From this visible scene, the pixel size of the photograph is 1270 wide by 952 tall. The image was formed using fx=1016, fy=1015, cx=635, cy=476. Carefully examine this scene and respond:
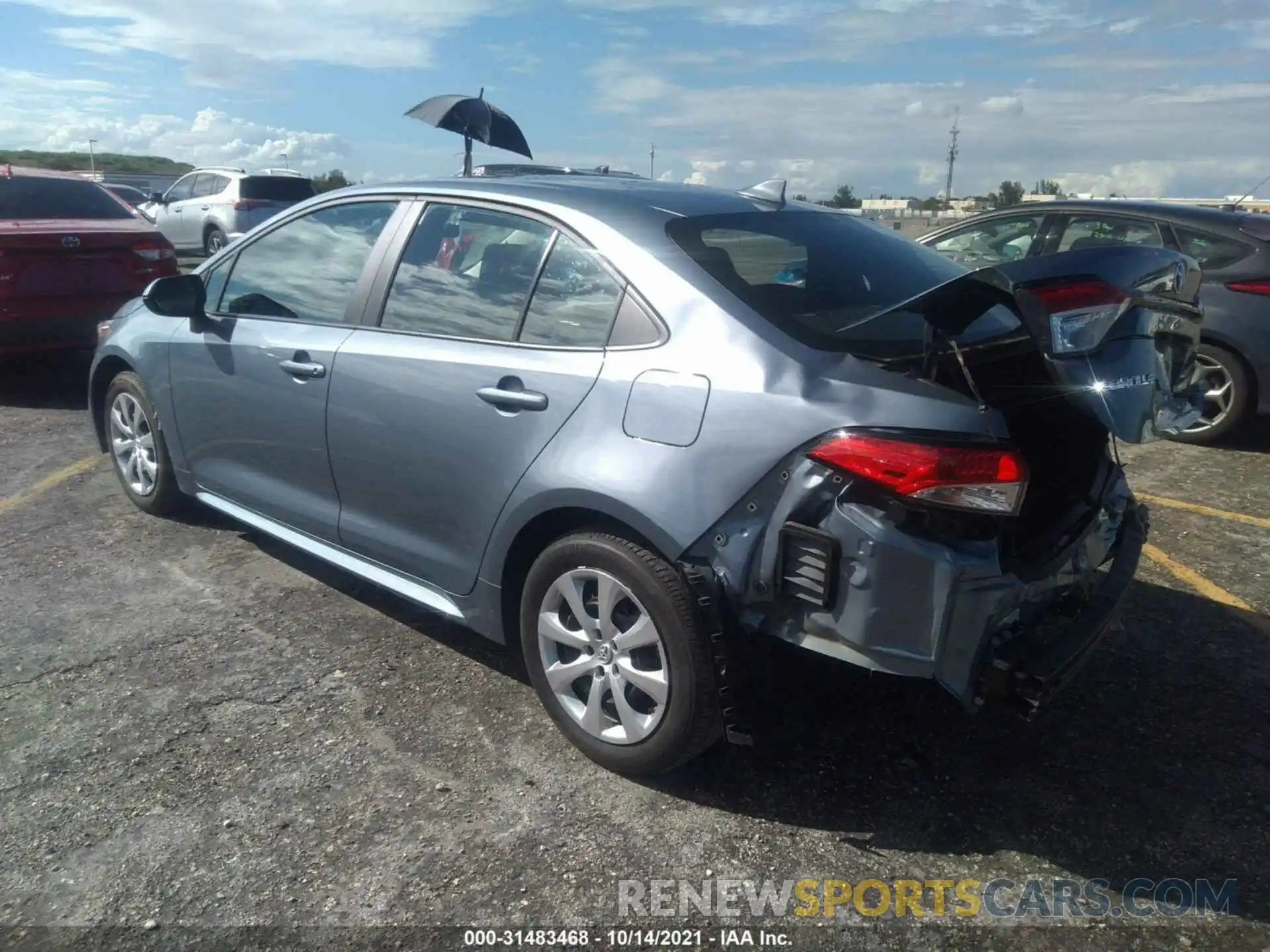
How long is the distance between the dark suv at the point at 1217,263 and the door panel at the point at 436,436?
12.8ft

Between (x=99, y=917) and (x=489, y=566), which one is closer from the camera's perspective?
(x=99, y=917)

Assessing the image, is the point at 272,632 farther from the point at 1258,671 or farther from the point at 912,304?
the point at 1258,671

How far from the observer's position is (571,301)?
3016 mm

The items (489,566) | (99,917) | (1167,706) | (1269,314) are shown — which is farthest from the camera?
(1269,314)

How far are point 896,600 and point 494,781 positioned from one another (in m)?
1.29

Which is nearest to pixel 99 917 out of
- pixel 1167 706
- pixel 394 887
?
pixel 394 887

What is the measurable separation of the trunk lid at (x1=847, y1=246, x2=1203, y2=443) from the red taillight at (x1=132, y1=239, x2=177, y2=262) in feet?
22.5

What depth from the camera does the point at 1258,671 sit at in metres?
3.62

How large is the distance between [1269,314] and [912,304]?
5025 millimetres

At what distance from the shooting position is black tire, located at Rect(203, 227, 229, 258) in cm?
1770

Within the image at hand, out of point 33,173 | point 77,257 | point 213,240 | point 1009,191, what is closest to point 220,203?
point 213,240

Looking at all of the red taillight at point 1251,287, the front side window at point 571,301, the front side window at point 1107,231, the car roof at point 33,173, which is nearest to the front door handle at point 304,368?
the front side window at point 571,301

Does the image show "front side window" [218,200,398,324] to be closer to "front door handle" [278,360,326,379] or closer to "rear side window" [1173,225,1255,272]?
"front door handle" [278,360,326,379]

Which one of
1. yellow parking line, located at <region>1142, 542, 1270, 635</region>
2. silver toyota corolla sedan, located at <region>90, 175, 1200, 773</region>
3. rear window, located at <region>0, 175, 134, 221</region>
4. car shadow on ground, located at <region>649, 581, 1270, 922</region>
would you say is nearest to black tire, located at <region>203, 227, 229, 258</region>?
rear window, located at <region>0, 175, 134, 221</region>
